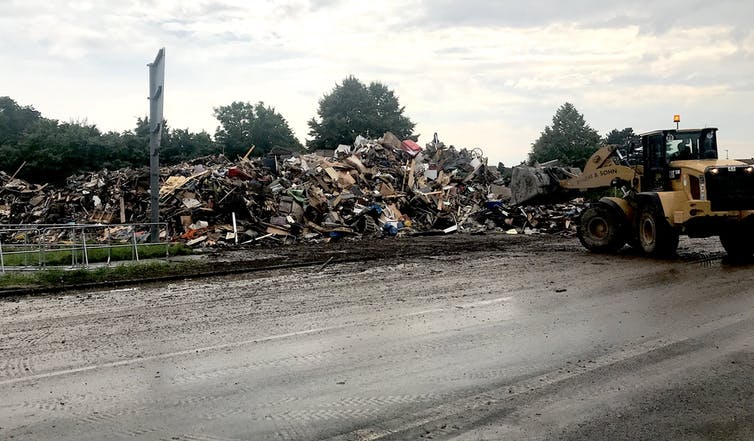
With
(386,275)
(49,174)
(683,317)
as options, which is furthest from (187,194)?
(49,174)

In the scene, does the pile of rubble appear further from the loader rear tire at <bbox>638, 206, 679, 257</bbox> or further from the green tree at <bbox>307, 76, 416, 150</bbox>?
the green tree at <bbox>307, 76, 416, 150</bbox>

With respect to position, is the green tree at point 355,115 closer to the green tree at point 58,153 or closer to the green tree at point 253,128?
the green tree at point 253,128

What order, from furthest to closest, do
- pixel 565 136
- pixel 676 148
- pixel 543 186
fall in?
pixel 565 136
pixel 543 186
pixel 676 148

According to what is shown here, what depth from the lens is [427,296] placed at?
10.2 metres

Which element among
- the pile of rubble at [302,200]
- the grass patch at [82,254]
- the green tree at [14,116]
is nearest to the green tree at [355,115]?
the green tree at [14,116]

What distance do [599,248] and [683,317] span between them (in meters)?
9.05

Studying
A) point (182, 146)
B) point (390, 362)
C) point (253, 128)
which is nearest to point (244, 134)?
point (253, 128)

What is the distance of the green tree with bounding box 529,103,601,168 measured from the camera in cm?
7444

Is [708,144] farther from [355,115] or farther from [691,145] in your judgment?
[355,115]

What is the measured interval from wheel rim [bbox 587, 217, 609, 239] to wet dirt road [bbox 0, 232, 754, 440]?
18.3 feet

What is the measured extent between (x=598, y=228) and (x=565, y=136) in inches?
2618

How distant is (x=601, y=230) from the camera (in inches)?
677

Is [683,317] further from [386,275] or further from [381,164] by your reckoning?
[381,164]

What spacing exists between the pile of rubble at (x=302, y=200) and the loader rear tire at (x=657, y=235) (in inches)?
386
